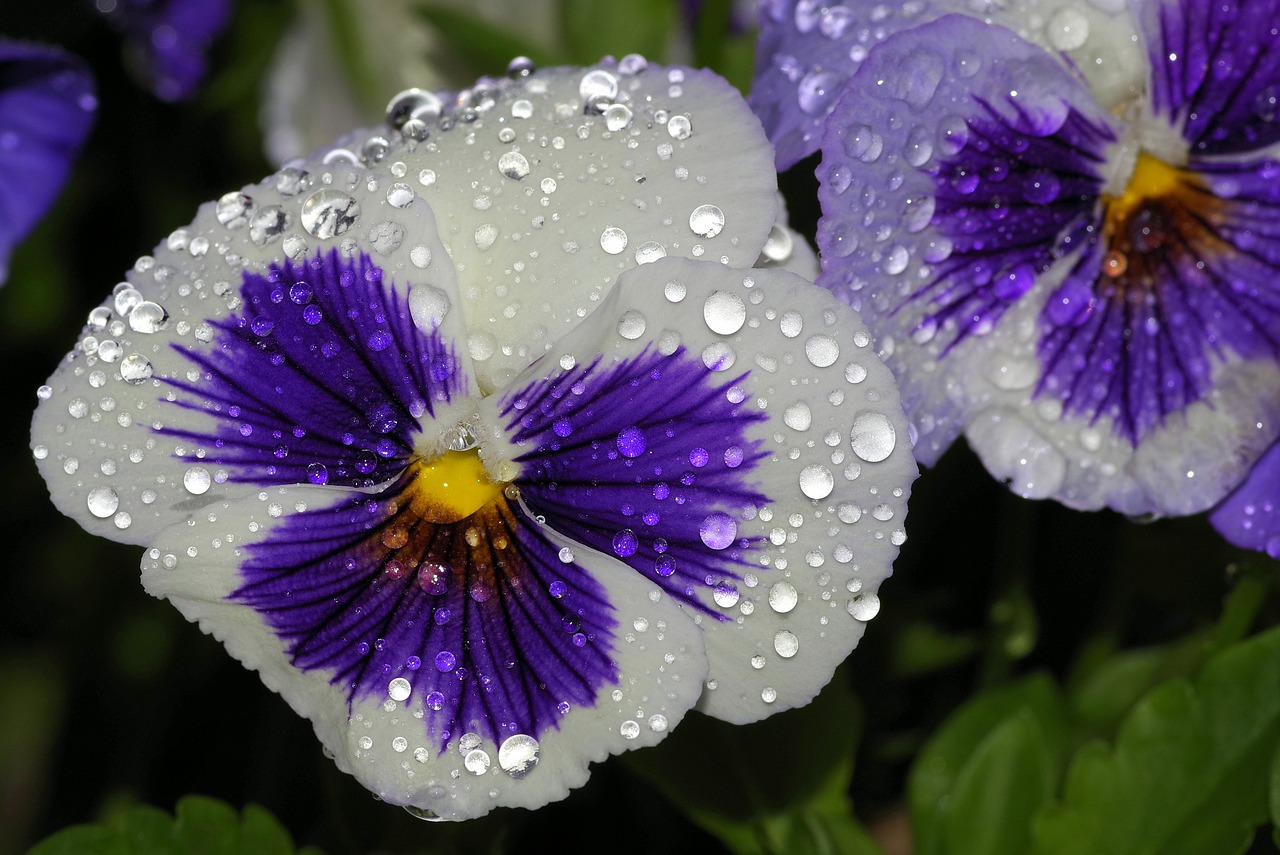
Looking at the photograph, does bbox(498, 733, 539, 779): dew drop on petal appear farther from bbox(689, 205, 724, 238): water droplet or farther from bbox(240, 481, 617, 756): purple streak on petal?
bbox(689, 205, 724, 238): water droplet

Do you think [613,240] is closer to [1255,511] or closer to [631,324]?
[631,324]

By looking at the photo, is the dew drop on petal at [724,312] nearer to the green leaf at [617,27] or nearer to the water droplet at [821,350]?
the water droplet at [821,350]

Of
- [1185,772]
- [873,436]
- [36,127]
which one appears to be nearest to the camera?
[873,436]

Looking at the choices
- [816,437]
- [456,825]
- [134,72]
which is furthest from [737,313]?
[134,72]

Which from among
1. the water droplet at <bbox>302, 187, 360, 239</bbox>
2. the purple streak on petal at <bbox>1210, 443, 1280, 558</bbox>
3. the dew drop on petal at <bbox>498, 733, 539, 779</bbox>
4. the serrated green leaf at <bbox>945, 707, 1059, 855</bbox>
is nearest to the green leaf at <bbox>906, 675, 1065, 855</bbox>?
the serrated green leaf at <bbox>945, 707, 1059, 855</bbox>

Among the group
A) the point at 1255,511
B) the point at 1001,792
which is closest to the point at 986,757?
the point at 1001,792

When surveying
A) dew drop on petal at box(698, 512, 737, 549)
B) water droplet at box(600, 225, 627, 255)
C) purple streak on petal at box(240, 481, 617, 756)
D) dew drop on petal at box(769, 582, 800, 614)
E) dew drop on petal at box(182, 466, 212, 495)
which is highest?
water droplet at box(600, 225, 627, 255)
